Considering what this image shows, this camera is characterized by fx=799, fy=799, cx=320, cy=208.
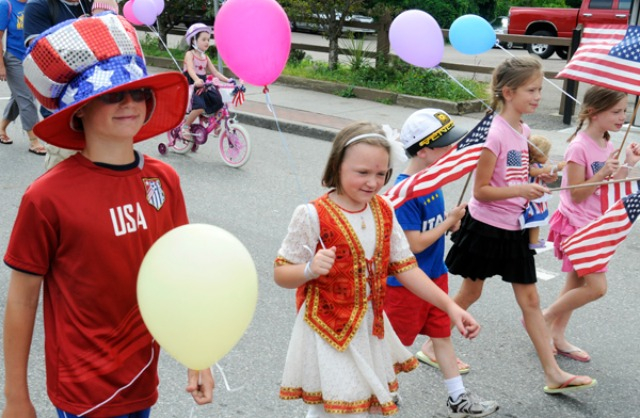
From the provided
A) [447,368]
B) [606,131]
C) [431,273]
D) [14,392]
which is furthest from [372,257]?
[606,131]

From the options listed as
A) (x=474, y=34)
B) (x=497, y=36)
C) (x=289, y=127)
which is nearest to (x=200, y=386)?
(x=474, y=34)

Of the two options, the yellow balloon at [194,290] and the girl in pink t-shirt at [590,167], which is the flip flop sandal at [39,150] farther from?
the yellow balloon at [194,290]

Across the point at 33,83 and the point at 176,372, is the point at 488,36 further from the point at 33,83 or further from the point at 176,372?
the point at 33,83

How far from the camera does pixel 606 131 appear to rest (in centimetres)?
446

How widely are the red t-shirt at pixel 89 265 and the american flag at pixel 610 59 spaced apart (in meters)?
2.74

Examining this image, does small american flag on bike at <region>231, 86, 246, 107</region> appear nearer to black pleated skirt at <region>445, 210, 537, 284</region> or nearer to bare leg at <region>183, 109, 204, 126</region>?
bare leg at <region>183, 109, 204, 126</region>

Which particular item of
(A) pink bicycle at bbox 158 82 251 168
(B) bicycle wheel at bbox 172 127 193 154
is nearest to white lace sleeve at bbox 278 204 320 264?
(A) pink bicycle at bbox 158 82 251 168

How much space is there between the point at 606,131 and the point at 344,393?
7.87ft

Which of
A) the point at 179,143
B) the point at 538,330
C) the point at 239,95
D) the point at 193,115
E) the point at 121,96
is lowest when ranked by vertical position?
the point at 179,143

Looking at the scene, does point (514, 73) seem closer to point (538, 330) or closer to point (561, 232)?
point (561, 232)

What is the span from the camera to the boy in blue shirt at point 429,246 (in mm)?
3580

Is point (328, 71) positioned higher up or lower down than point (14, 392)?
lower down

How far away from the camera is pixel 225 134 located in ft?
29.5

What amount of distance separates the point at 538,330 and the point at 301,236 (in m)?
1.80
